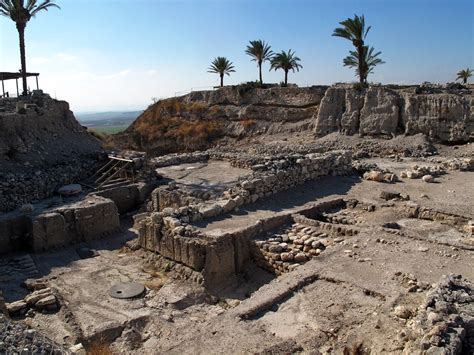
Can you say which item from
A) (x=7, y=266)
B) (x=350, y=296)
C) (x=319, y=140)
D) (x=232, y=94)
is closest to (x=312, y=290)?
(x=350, y=296)

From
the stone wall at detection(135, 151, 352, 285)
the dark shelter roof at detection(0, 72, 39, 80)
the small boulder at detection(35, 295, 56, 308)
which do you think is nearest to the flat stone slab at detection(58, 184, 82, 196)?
the stone wall at detection(135, 151, 352, 285)

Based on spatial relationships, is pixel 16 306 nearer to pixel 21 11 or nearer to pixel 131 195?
pixel 131 195

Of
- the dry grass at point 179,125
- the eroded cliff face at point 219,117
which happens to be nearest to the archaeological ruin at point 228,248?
the eroded cliff face at point 219,117

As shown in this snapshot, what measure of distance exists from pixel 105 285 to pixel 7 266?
2.79 m

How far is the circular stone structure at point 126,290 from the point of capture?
8.55m

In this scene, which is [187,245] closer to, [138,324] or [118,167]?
[138,324]

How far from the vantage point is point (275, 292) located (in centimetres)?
673

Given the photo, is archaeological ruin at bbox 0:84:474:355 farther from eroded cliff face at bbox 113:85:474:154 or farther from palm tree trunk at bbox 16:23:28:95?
palm tree trunk at bbox 16:23:28:95

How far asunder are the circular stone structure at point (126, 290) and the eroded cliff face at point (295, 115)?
16991mm

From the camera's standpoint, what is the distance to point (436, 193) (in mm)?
11602

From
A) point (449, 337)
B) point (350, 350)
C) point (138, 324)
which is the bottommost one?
point (138, 324)

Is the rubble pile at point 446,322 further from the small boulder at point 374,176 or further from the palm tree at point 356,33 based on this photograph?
the palm tree at point 356,33

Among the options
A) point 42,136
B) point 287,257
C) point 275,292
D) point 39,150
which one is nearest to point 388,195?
point 287,257

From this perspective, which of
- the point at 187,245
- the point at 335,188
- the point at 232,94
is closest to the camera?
the point at 187,245
